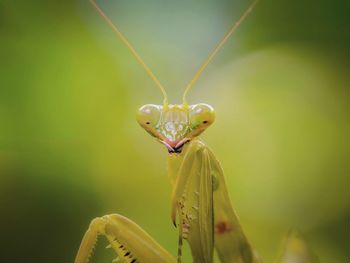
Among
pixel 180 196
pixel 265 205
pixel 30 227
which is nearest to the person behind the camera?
pixel 180 196

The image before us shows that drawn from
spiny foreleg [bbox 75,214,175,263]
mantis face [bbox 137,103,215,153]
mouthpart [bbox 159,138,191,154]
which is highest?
mantis face [bbox 137,103,215,153]

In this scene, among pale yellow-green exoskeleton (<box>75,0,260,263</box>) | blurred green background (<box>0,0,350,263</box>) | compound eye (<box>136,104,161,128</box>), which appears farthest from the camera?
blurred green background (<box>0,0,350,263</box>)

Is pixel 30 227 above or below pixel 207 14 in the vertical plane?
below

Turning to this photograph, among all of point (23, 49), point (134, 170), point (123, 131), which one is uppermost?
point (23, 49)

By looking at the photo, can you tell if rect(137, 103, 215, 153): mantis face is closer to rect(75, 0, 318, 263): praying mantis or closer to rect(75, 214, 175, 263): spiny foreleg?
rect(75, 0, 318, 263): praying mantis

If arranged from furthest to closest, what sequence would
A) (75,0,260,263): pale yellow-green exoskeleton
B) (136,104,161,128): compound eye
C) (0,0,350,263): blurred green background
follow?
(0,0,350,263): blurred green background < (136,104,161,128): compound eye < (75,0,260,263): pale yellow-green exoskeleton

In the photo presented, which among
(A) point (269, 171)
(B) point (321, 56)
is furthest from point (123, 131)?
(B) point (321, 56)

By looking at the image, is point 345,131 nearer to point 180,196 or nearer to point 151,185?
point 151,185

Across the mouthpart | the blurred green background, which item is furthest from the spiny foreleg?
the blurred green background

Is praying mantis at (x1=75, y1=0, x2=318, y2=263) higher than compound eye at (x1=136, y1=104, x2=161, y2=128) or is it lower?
lower
